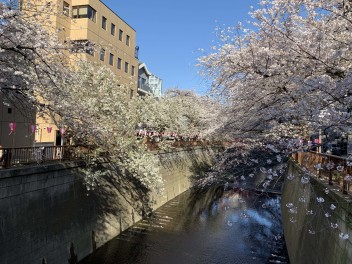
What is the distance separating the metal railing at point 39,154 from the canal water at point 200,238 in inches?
199

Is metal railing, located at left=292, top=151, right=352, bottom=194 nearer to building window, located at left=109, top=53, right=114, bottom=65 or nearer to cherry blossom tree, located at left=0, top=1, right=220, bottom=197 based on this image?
cherry blossom tree, located at left=0, top=1, right=220, bottom=197

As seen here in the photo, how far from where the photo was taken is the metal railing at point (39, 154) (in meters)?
12.1

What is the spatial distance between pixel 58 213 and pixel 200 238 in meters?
9.05

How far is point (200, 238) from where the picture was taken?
66.6 ft

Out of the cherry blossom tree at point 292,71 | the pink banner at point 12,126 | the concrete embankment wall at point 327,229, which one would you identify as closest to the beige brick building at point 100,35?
the pink banner at point 12,126

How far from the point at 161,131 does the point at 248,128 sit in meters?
18.0

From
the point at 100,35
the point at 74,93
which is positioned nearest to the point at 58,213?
the point at 74,93

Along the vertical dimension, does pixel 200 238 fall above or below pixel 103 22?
below

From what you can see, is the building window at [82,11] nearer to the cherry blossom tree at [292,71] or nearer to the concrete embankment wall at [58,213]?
the concrete embankment wall at [58,213]

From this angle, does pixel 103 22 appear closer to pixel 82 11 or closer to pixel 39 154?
pixel 82 11

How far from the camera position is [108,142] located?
1739 centimetres

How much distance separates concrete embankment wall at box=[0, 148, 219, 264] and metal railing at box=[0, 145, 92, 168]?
1.44 feet

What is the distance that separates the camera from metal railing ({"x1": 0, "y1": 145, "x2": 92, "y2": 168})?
39.8 feet

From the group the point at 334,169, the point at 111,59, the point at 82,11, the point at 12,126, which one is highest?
the point at 82,11
